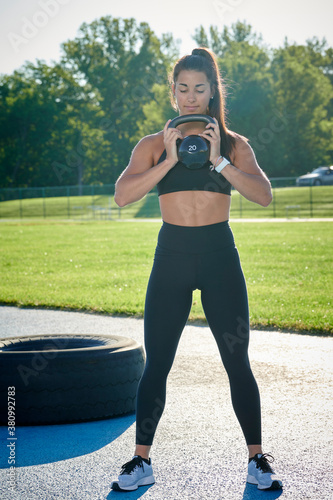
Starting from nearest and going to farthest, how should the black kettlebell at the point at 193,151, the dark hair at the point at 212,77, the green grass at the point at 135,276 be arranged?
the black kettlebell at the point at 193,151
the dark hair at the point at 212,77
the green grass at the point at 135,276

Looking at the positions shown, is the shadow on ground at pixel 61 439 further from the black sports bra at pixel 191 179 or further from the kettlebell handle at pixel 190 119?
the kettlebell handle at pixel 190 119

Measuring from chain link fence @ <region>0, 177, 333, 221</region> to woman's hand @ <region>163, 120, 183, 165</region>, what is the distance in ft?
111

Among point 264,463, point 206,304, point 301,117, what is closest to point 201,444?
point 264,463

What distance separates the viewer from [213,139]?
3018 mm

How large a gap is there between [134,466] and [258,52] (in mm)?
68549

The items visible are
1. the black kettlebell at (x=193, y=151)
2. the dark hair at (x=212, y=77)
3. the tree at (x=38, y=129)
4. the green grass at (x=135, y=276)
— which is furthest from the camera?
the tree at (x=38, y=129)

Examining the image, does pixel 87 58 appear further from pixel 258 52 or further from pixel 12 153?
pixel 258 52

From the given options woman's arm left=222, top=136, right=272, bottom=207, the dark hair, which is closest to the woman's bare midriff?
woman's arm left=222, top=136, right=272, bottom=207

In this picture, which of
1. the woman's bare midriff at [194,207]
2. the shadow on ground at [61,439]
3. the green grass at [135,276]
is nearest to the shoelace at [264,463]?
the shadow on ground at [61,439]

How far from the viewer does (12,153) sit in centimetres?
7500

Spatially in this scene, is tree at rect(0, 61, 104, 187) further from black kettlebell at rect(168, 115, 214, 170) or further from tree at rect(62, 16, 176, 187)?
black kettlebell at rect(168, 115, 214, 170)

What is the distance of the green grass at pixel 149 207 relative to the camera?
134 feet

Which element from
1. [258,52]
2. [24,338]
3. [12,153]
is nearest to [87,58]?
[12,153]

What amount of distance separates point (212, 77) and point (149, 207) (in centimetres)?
4449
